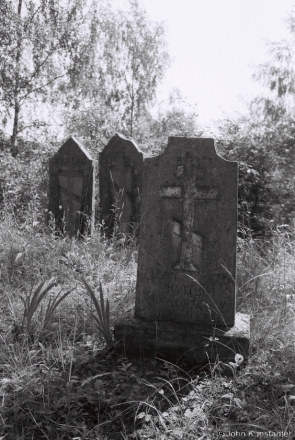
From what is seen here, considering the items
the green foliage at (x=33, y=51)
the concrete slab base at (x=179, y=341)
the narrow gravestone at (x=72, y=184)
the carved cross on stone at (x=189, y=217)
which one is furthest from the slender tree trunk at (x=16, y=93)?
the concrete slab base at (x=179, y=341)

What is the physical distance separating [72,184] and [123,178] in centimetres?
73

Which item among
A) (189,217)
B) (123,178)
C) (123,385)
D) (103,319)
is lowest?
(123,385)

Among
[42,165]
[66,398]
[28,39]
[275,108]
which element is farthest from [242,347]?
[275,108]

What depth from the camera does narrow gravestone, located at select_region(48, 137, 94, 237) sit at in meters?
6.00

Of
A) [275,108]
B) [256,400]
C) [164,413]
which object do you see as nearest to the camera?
[164,413]

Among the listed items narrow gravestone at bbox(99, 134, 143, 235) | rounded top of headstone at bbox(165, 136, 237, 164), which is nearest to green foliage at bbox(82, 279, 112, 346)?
rounded top of headstone at bbox(165, 136, 237, 164)

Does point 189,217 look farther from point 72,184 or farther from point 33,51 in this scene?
point 33,51

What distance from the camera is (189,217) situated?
2930mm

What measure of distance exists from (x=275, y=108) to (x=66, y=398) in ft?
49.3

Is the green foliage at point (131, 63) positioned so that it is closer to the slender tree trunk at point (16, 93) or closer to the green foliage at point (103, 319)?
the slender tree trunk at point (16, 93)

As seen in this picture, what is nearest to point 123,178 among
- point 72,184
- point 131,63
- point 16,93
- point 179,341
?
point 72,184

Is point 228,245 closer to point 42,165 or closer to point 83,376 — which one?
point 83,376

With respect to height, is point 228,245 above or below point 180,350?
above

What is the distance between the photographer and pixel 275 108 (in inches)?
609
